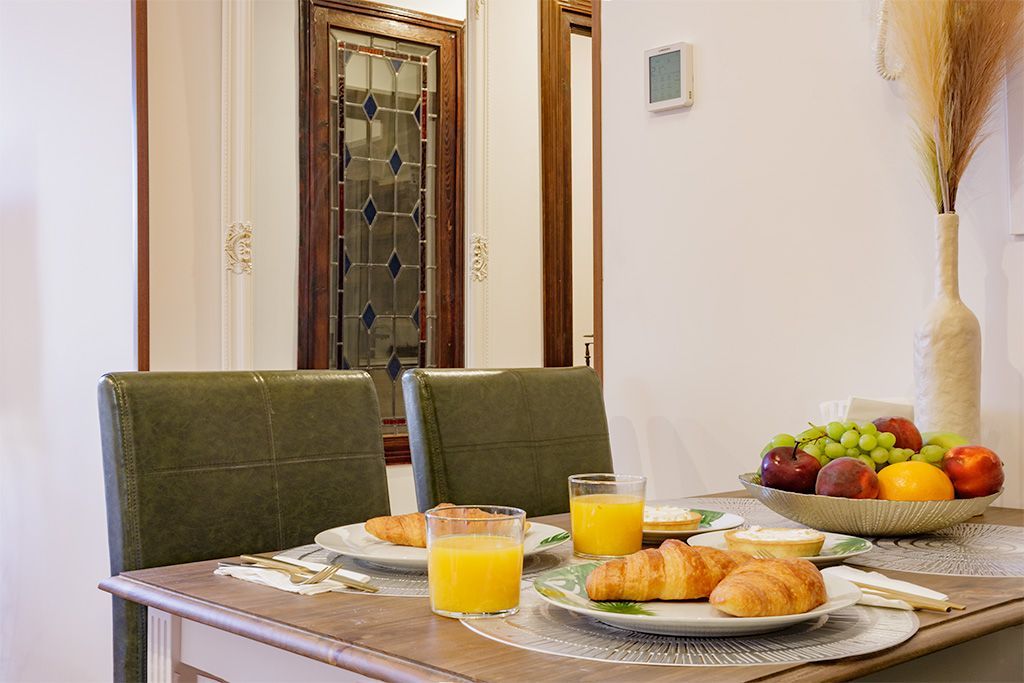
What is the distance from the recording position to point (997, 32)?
1.76 m

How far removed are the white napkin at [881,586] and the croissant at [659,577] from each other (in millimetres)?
140

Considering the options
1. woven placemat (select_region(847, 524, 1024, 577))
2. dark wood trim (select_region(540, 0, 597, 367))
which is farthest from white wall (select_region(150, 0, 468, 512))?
woven placemat (select_region(847, 524, 1024, 577))

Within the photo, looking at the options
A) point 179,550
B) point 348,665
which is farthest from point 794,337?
point 348,665

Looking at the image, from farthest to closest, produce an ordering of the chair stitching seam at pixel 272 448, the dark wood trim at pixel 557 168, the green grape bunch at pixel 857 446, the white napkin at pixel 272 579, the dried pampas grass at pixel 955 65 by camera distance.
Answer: the dark wood trim at pixel 557 168 → the dried pampas grass at pixel 955 65 → the chair stitching seam at pixel 272 448 → the green grape bunch at pixel 857 446 → the white napkin at pixel 272 579

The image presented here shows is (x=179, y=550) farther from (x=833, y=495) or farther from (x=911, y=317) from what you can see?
(x=911, y=317)

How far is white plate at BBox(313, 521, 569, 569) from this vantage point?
1154mm

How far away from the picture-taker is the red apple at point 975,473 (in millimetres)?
1362

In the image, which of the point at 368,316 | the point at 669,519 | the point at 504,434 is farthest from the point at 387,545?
the point at 368,316

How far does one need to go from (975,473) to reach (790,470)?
0.73 feet

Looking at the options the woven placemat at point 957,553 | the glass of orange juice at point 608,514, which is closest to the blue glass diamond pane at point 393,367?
the woven placemat at point 957,553

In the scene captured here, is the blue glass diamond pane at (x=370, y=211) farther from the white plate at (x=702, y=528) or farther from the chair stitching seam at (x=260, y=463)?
the white plate at (x=702, y=528)

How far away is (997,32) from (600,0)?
1048 mm

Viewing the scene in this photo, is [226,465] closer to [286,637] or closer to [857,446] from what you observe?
[286,637]

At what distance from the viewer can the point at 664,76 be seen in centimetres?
242
